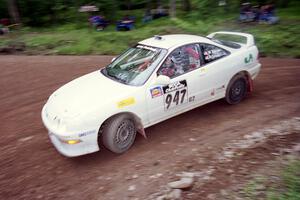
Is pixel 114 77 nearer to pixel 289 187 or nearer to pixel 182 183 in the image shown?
pixel 182 183

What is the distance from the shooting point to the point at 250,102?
7.11 meters

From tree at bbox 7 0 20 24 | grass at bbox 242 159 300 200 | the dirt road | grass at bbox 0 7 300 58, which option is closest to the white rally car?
the dirt road

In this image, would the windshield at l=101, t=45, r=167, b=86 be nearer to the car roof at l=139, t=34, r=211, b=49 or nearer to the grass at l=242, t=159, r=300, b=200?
the car roof at l=139, t=34, r=211, b=49

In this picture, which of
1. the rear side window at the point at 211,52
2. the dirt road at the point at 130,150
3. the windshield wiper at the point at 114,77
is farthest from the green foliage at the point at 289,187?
the windshield wiper at the point at 114,77

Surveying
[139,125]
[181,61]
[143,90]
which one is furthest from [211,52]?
[139,125]

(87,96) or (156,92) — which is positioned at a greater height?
(87,96)

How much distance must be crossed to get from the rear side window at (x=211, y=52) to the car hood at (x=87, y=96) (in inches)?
66.9

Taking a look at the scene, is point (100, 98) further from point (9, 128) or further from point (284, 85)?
point (284, 85)

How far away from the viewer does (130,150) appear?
549 centimetres

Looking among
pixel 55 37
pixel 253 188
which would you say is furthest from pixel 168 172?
pixel 55 37

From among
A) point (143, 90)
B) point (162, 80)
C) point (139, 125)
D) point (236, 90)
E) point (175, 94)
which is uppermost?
point (162, 80)

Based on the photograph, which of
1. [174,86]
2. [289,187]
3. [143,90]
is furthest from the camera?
[174,86]

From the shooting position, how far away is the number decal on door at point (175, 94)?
5625 millimetres

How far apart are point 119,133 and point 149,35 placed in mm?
8641
